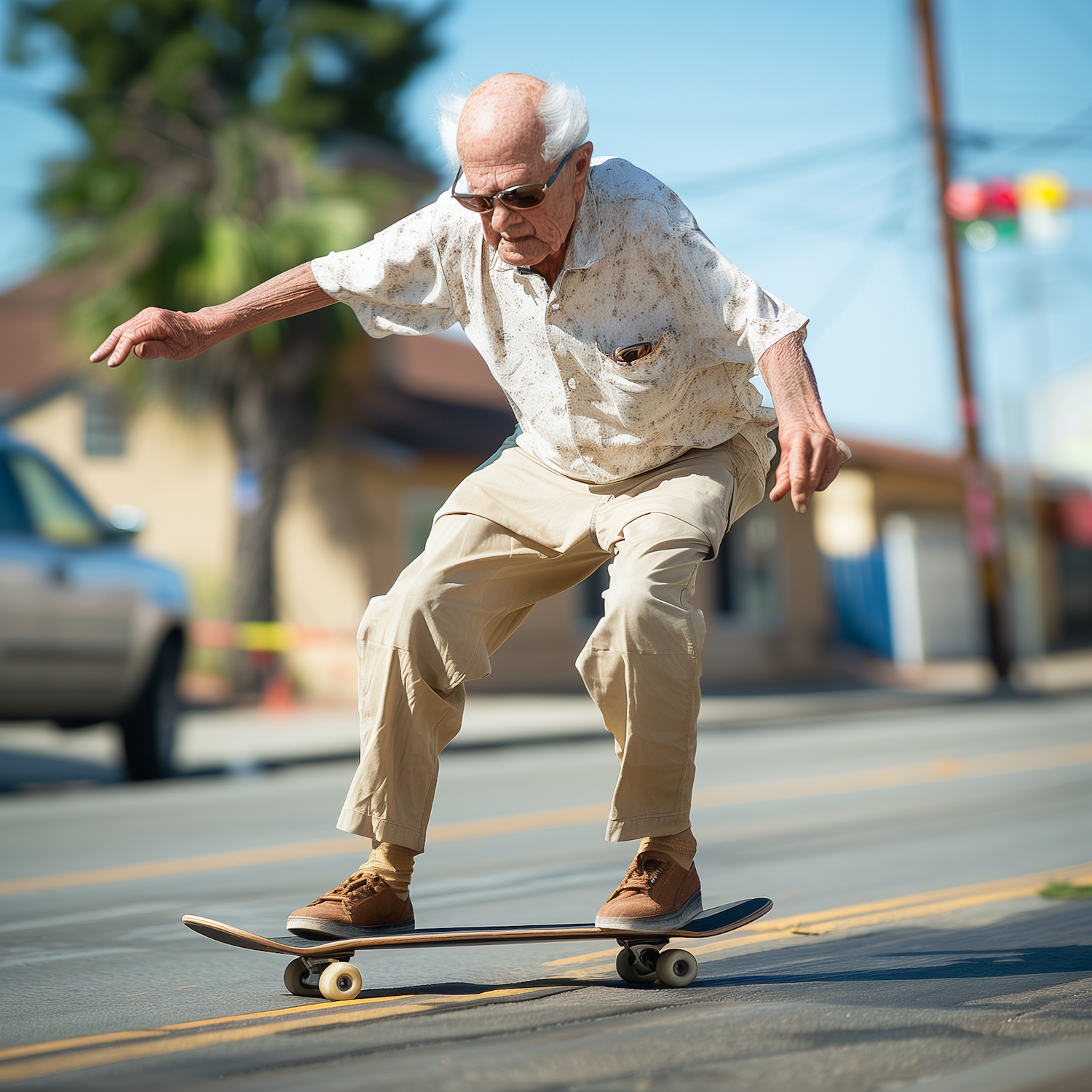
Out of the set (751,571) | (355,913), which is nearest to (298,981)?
(355,913)

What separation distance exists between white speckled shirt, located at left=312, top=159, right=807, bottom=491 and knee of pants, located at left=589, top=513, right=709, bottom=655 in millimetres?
275

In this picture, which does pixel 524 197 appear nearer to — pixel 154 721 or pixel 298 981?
pixel 298 981

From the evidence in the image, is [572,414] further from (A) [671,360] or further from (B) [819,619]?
(B) [819,619]

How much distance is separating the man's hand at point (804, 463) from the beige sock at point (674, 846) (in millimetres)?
846

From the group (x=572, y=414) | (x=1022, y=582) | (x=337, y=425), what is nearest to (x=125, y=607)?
(x=572, y=414)

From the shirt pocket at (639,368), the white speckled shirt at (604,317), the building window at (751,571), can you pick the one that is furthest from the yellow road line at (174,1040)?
the building window at (751,571)

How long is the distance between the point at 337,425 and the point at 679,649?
16565mm

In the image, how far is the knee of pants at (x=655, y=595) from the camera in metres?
3.05

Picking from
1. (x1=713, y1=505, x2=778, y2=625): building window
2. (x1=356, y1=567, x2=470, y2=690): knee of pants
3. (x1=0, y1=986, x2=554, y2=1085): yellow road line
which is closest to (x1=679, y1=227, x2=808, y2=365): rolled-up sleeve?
(x1=356, y1=567, x2=470, y2=690): knee of pants

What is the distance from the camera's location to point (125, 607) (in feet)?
31.0

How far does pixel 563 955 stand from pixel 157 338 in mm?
1939

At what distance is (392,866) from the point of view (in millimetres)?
3184

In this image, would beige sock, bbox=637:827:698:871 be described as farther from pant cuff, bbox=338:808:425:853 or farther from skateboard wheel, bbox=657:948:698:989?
pant cuff, bbox=338:808:425:853

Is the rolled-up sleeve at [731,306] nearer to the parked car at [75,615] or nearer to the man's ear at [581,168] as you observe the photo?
the man's ear at [581,168]
